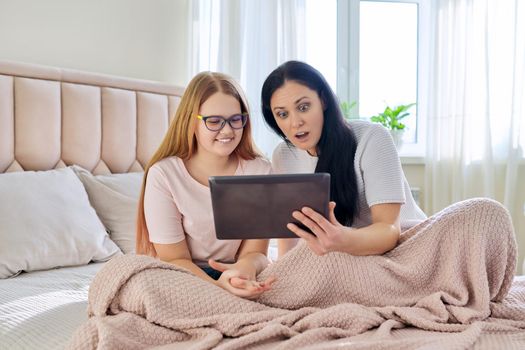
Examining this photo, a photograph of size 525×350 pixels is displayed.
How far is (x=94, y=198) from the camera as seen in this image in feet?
8.72

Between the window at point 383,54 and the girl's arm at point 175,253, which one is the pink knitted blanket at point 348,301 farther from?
the window at point 383,54

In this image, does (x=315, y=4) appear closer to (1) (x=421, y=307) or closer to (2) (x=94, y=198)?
(2) (x=94, y=198)

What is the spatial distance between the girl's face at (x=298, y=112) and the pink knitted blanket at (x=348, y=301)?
420mm

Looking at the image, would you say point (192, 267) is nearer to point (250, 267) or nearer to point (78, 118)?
point (250, 267)

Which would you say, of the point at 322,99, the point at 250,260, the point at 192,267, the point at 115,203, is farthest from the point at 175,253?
the point at 115,203

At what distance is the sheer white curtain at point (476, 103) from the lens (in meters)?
3.45

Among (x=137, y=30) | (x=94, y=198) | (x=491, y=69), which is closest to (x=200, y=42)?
(x=137, y=30)

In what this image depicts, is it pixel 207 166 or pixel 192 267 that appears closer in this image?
pixel 192 267

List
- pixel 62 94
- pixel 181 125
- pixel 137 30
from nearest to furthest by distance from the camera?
pixel 181 125 < pixel 62 94 < pixel 137 30

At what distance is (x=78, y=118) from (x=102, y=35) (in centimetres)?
60

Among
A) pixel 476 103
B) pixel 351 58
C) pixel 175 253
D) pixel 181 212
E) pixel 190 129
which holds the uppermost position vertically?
pixel 351 58

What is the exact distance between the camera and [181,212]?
1.87 m

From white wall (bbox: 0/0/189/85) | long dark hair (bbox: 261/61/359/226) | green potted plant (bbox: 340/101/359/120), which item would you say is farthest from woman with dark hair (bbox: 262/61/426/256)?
green potted plant (bbox: 340/101/359/120)

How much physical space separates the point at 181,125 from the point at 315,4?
243 cm
